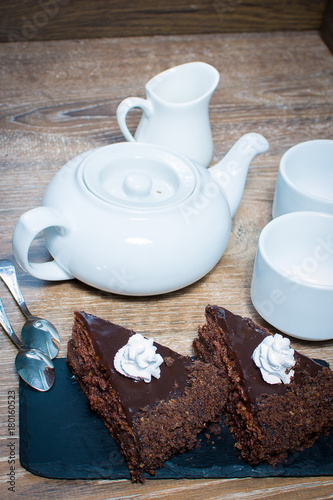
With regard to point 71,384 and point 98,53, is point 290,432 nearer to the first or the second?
point 71,384

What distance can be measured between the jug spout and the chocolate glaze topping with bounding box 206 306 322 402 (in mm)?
346

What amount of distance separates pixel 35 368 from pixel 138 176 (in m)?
0.44

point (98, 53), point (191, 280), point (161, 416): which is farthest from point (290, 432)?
point (98, 53)

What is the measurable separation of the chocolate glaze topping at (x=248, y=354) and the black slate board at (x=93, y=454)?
0.10 m

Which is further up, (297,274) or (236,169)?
(236,169)

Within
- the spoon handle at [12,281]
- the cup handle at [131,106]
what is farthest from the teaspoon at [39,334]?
the cup handle at [131,106]

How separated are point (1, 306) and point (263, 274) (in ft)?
1.76

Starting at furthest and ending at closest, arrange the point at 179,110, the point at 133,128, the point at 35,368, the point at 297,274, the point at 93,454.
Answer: the point at 133,128, the point at 179,110, the point at 297,274, the point at 35,368, the point at 93,454

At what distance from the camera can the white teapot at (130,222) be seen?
1.15 meters

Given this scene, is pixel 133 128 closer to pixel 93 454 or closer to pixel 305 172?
pixel 305 172

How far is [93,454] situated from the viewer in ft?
3.14

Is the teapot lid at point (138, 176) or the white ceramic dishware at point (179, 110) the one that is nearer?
the teapot lid at point (138, 176)

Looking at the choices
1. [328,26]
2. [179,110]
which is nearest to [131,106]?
[179,110]

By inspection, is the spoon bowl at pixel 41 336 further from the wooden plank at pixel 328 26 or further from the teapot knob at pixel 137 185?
the wooden plank at pixel 328 26
